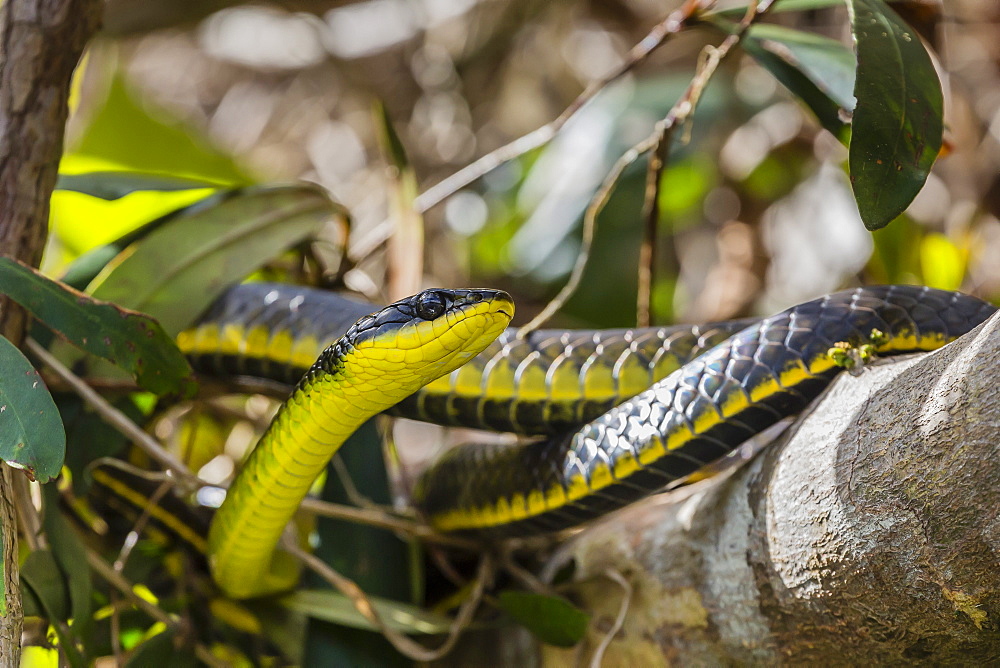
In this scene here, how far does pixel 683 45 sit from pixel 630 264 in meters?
1.99

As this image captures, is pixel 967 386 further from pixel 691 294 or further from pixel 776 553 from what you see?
pixel 691 294

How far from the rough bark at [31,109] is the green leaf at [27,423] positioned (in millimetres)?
308

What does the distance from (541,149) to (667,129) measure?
179 cm

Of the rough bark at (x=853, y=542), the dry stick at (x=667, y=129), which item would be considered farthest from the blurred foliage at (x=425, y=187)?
the rough bark at (x=853, y=542)

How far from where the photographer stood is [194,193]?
2.48m

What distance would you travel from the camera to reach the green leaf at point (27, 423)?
1.16 meters

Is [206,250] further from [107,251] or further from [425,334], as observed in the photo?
[425,334]

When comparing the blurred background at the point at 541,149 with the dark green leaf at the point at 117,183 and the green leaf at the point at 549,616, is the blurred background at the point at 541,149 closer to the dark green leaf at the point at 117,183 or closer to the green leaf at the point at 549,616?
the dark green leaf at the point at 117,183

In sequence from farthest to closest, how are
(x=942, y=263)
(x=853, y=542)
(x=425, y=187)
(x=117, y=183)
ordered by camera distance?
(x=425, y=187)
(x=942, y=263)
(x=117, y=183)
(x=853, y=542)

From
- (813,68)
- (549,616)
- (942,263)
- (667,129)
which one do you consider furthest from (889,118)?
(942,263)

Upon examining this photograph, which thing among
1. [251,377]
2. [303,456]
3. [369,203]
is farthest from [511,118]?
[303,456]

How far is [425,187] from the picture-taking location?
4738 mm

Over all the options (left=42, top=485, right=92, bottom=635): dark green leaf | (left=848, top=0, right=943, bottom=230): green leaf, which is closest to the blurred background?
(left=848, top=0, right=943, bottom=230): green leaf

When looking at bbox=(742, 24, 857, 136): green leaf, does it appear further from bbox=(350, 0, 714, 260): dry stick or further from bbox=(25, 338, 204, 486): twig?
bbox=(25, 338, 204, 486): twig
